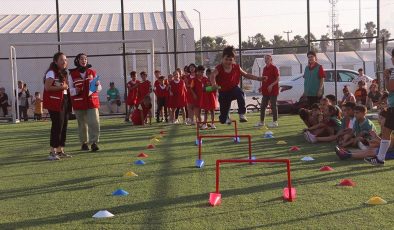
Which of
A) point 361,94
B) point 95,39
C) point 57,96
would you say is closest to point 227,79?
point 57,96

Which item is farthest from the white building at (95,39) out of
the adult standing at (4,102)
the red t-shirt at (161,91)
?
the red t-shirt at (161,91)

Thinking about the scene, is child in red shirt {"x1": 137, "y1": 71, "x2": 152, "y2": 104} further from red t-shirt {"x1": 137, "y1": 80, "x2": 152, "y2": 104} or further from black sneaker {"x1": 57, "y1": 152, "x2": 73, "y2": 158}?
black sneaker {"x1": 57, "y1": 152, "x2": 73, "y2": 158}

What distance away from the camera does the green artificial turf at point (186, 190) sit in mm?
5496

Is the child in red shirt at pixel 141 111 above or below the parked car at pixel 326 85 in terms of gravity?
below

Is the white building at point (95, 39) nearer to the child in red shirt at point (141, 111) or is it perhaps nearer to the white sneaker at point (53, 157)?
the child in red shirt at point (141, 111)

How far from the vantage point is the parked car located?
2241cm

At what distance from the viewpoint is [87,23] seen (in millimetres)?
33750

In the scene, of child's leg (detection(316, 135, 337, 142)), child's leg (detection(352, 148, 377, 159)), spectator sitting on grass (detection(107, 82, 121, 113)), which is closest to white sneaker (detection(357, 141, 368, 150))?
child's leg (detection(352, 148, 377, 159))

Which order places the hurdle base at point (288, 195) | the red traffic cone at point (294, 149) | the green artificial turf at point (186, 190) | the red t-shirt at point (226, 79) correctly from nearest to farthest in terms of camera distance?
the green artificial turf at point (186, 190), the hurdle base at point (288, 195), the red traffic cone at point (294, 149), the red t-shirt at point (226, 79)

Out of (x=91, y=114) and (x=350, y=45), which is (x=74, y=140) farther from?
(x=350, y=45)

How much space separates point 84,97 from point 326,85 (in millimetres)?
13926

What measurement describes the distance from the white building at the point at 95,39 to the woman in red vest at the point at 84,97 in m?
13.6

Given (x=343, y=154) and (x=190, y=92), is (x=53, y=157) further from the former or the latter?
(x=190, y=92)

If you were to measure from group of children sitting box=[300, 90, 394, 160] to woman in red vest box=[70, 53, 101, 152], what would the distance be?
14.1 ft
